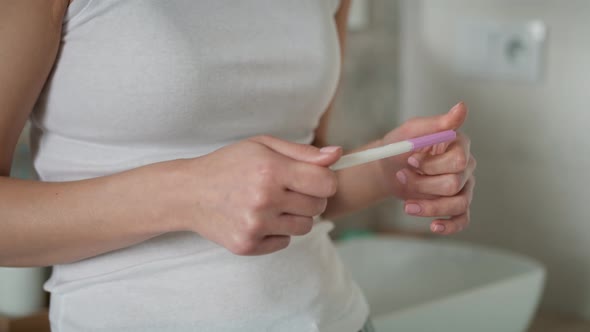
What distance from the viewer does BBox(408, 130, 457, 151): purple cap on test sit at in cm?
61

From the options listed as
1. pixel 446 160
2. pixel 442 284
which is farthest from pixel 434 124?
pixel 442 284

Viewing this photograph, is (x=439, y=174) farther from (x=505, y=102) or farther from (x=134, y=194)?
(x=505, y=102)

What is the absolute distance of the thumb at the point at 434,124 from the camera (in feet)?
2.15

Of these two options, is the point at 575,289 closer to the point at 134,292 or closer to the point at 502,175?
the point at 502,175

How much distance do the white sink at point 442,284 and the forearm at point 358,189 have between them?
14.1 inches

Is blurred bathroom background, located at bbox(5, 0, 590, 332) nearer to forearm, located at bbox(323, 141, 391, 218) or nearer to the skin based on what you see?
forearm, located at bbox(323, 141, 391, 218)

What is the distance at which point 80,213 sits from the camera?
58cm

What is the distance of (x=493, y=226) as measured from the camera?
1.65 metres

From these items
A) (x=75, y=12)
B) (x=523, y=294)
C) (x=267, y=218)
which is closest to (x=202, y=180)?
(x=267, y=218)

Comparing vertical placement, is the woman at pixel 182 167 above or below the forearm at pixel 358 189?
above

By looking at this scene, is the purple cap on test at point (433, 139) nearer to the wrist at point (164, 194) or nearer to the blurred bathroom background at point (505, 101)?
the wrist at point (164, 194)

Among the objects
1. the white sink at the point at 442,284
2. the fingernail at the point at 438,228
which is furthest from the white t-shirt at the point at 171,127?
the white sink at the point at 442,284

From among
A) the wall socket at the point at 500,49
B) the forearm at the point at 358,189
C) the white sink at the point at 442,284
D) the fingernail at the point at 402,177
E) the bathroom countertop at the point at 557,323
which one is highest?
the fingernail at the point at 402,177

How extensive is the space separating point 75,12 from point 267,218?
22 cm
